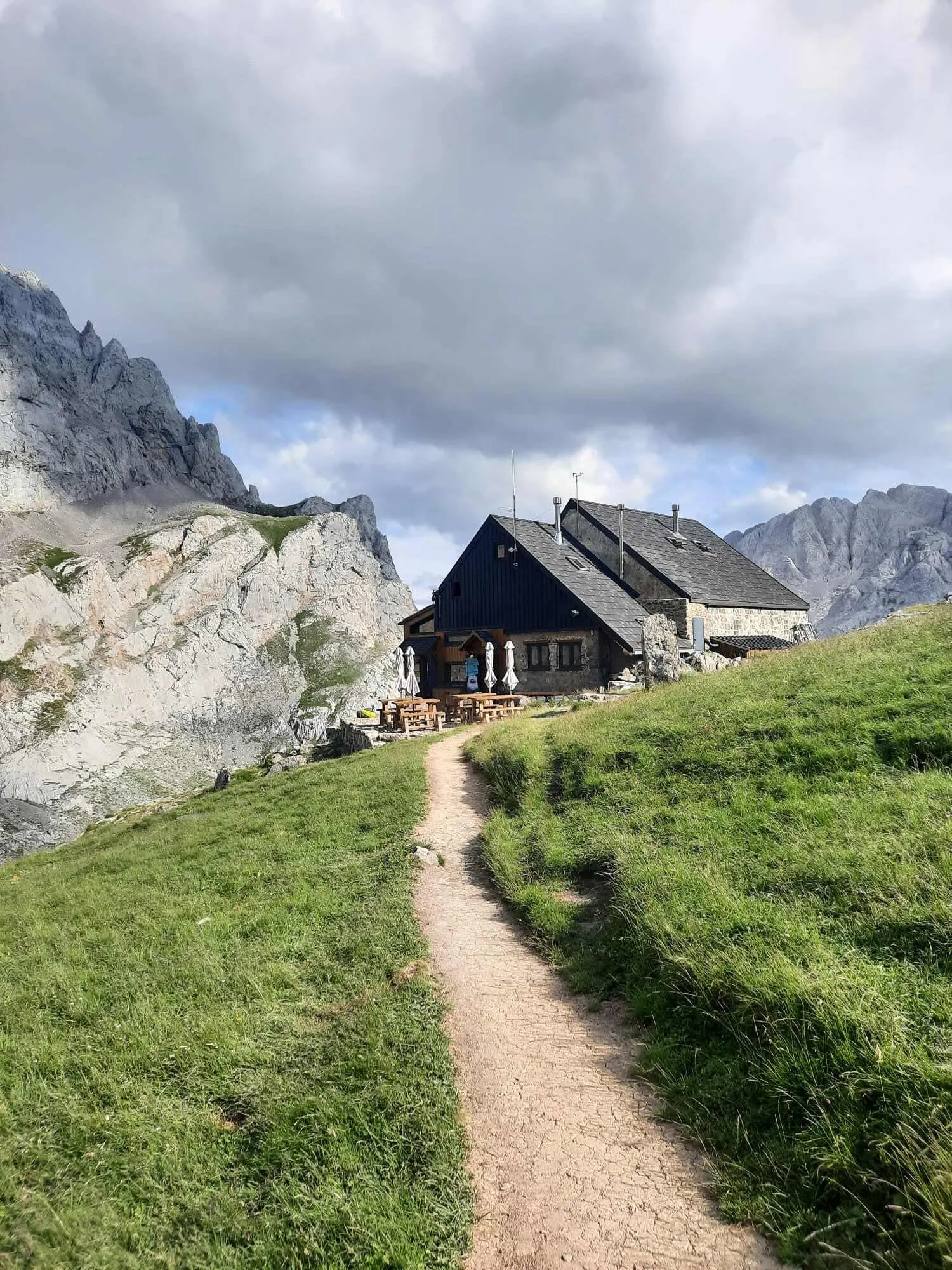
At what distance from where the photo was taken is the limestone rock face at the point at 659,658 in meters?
22.8

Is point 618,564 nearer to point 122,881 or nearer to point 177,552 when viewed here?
point 122,881

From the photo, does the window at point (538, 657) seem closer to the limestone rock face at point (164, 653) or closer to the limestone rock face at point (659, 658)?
the limestone rock face at point (659, 658)

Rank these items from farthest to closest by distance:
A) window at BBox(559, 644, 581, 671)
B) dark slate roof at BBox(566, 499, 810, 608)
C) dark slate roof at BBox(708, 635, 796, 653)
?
dark slate roof at BBox(566, 499, 810, 608), dark slate roof at BBox(708, 635, 796, 653), window at BBox(559, 644, 581, 671)

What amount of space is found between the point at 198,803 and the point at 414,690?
14.7 m

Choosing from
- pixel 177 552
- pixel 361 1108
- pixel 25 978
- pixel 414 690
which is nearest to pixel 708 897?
pixel 361 1108

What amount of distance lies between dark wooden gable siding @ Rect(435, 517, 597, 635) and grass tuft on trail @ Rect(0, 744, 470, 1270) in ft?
90.3

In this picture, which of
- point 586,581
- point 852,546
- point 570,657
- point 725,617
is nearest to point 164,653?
point 586,581

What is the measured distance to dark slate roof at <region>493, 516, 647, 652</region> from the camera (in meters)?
36.2

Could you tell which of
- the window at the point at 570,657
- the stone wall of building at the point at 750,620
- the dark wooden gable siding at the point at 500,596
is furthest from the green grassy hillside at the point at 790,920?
the stone wall of building at the point at 750,620

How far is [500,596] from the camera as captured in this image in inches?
1615

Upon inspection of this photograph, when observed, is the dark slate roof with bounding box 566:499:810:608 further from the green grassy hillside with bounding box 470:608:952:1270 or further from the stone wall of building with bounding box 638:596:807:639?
the green grassy hillside with bounding box 470:608:952:1270

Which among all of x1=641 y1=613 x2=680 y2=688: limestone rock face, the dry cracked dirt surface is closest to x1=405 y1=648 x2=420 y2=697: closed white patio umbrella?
x1=641 y1=613 x2=680 y2=688: limestone rock face

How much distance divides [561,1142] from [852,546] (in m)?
201

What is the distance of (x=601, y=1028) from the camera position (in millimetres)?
6531
